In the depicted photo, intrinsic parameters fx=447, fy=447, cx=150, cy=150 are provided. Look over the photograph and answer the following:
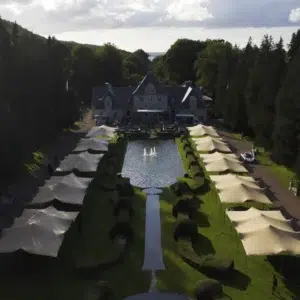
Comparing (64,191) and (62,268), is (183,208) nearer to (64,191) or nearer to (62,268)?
(64,191)

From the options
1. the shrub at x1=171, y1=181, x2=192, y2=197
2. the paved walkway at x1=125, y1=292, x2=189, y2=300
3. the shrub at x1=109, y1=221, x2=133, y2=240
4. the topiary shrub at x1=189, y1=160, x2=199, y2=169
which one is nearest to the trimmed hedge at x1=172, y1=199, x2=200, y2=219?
the shrub at x1=171, y1=181, x2=192, y2=197

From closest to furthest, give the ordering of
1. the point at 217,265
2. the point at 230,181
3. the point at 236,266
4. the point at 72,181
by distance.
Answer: the point at 217,265, the point at 236,266, the point at 72,181, the point at 230,181

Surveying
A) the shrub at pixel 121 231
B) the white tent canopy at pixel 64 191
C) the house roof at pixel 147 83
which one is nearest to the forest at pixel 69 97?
the white tent canopy at pixel 64 191

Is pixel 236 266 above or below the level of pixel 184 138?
above

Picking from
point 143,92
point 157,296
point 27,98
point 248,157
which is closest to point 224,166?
point 248,157

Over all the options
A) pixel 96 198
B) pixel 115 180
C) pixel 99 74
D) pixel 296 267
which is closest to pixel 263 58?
pixel 115 180

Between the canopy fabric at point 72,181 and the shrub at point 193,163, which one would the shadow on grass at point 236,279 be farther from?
the shrub at point 193,163
